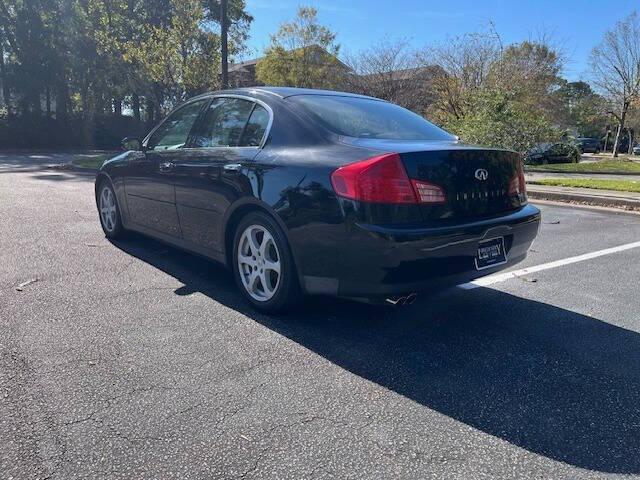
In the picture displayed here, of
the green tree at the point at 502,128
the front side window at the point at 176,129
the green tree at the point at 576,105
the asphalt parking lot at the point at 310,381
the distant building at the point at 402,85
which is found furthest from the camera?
the green tree at the point at 576,105

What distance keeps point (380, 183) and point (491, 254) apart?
39.2 inches

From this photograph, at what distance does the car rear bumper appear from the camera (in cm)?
300

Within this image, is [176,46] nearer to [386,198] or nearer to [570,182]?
[570,182]

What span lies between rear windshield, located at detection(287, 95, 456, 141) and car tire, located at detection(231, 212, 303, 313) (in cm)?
81

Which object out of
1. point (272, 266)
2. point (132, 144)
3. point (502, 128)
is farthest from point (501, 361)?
point (502, 128)

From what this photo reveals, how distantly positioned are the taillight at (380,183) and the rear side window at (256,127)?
3.27ft

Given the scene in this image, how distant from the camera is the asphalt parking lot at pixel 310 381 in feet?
7.18

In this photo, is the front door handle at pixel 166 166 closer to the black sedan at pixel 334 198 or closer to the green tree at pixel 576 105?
the black sedan at pixel 334 198

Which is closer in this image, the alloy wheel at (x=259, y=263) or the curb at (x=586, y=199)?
the alloy wheel at (x=259, y=263)

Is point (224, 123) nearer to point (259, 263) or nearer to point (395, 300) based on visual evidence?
point (259, 263)

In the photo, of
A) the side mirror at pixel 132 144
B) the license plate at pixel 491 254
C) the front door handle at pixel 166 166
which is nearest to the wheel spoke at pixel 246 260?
the front door handle at pixel 166 166

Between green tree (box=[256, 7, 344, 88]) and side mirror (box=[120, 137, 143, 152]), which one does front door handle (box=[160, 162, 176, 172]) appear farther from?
green tree (box=[256, 7, 344, 88])

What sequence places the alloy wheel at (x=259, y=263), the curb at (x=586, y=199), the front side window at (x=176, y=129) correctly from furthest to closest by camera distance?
1. the curb at (x=586, y=199)
2. the front side window at (x=176, y=129)
3. the alloy wheel at (x=259, y=263)

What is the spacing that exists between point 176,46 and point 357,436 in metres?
21.6
